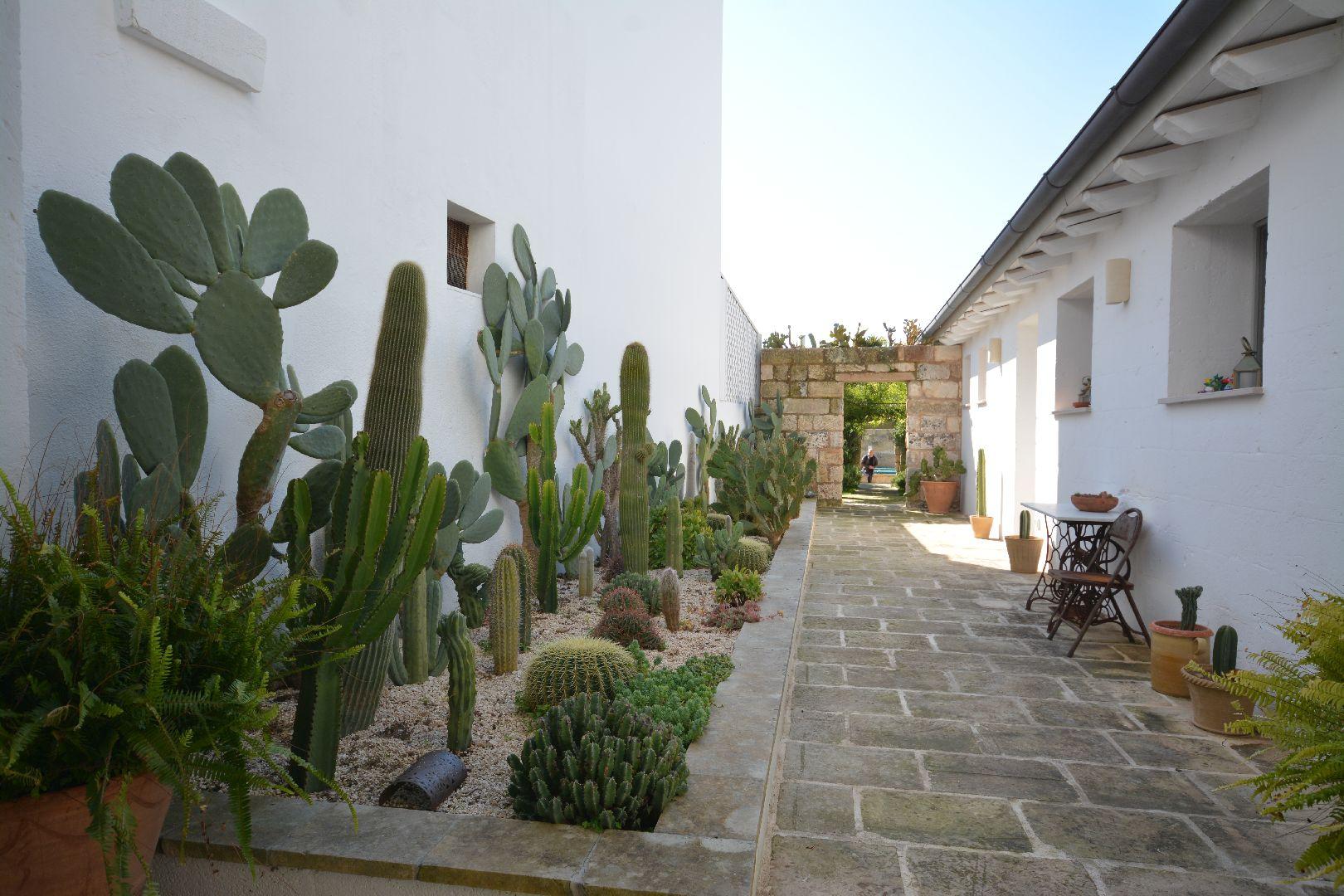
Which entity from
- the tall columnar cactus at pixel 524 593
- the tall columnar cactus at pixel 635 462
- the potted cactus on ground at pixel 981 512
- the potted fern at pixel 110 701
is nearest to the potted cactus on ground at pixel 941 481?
the potted cactus on ground at pixel 981 512

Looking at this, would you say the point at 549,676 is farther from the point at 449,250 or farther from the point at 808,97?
the point at 808,97

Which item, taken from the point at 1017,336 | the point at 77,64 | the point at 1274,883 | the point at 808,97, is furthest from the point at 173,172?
the point at 808,97

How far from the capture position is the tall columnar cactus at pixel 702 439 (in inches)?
348

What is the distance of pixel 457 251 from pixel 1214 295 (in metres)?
4.27

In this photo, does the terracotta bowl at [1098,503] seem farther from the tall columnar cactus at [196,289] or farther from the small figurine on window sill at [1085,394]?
the tall columnar cactus at [196,289]

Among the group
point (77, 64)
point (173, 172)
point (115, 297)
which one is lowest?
point (115, 297)

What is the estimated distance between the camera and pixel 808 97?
11.6 meters

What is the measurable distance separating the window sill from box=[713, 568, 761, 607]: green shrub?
2.61 m

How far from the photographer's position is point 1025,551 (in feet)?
23.7

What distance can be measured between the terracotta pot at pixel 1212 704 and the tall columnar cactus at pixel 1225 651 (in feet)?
0.18

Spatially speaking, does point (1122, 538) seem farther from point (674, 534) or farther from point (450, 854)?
point (450, 854)

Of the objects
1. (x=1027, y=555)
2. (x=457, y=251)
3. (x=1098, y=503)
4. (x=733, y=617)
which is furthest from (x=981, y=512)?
(x=457, y=251)

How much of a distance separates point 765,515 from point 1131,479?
130 inches

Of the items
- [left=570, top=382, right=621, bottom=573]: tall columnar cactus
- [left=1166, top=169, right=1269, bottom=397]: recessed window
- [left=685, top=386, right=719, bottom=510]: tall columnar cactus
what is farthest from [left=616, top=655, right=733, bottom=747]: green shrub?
[left=685, top=386, right=719, bottom=510]: tall columnar cactus
